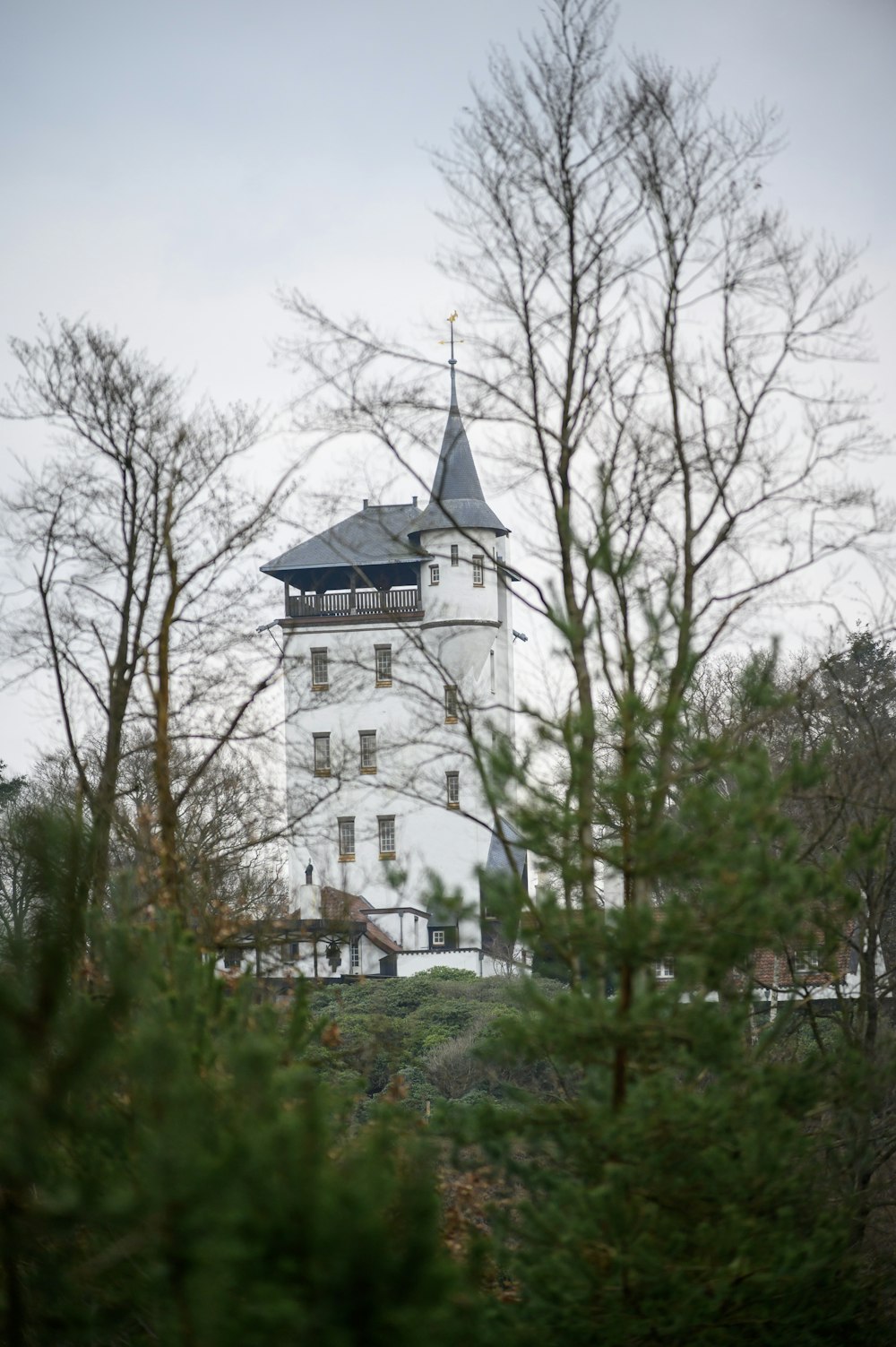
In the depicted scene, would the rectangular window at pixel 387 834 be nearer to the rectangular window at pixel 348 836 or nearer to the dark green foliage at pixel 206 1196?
the rectangular window at pixel 348 836

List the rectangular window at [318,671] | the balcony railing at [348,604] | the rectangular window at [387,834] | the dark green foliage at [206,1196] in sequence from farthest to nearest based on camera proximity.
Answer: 1. the rectangular window at [387,834]
2. the balcony railing at [348,604]
3. the rectangular window at [318,671]
4. the dark green foliage at [206,1196]

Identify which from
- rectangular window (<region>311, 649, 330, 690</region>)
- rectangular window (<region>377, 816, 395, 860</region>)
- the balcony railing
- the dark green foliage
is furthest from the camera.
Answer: rectangular window (<region>377, 816, 395, 860</region>)

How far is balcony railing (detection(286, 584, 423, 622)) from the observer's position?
47.1 meters

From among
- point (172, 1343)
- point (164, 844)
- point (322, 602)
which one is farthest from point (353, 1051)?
point (322, 602)

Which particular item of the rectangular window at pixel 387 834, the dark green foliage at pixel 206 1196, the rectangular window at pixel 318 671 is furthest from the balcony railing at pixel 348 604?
the dark green foliage at pixel 206 1196

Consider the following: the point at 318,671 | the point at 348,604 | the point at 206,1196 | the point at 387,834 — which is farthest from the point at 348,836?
the point at 206,1196

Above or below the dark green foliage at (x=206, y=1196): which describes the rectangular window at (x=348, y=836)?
above

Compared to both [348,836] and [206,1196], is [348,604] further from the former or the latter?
[206,1196]

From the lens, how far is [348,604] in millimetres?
47875

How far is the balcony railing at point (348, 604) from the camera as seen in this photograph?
47.1m

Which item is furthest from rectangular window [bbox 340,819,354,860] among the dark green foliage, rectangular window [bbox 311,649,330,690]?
the dark green foliage

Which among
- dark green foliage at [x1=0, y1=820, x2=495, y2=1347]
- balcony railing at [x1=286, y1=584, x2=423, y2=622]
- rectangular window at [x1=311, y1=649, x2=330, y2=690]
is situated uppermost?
balcony railing at [x1=286, y1=584, x2=423, y2=622]

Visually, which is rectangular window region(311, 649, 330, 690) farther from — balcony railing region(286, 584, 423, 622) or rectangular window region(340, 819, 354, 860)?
rectangular window region(340, 819, 354, 860)

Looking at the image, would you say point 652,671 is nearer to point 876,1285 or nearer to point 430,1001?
point 876,1285
